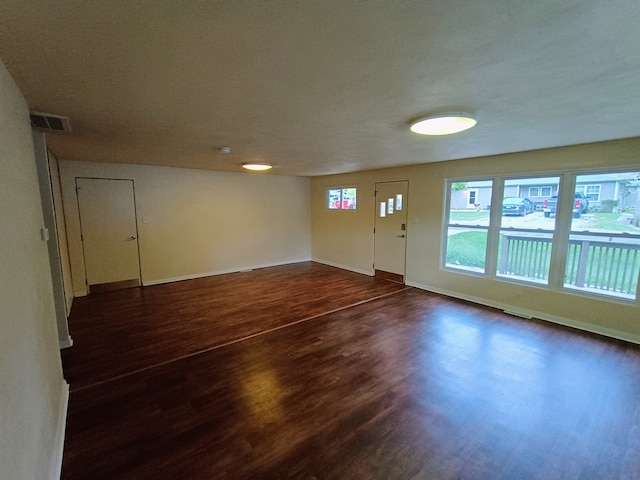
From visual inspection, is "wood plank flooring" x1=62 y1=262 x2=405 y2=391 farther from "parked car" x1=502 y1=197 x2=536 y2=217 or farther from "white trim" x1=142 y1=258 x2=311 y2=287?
"parked car" x1=502 y1=197 x2=536 y2=217

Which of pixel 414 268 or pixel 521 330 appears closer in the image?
pixel 521 330

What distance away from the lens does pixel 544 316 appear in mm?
4020

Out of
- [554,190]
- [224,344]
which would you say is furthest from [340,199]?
[224,344]

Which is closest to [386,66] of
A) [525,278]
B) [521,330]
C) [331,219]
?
[521,330]

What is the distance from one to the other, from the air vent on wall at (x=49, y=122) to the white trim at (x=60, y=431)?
222 centimetres

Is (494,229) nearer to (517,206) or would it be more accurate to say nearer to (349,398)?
(517,206)

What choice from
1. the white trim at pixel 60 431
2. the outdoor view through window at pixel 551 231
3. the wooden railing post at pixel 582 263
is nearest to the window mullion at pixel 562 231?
the outdoor view through window at pixel 551 231

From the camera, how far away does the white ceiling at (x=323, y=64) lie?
1105 millimetres

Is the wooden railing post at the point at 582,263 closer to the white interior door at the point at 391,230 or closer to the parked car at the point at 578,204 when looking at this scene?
the parked car at the point at 578,204

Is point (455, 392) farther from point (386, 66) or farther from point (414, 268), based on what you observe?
point (414, 268)

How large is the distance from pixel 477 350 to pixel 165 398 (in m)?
3.12

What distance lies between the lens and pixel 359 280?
6059mm

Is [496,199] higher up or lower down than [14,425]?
higher up

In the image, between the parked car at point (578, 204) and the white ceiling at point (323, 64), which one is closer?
the white ceiling at point (323, 64)
